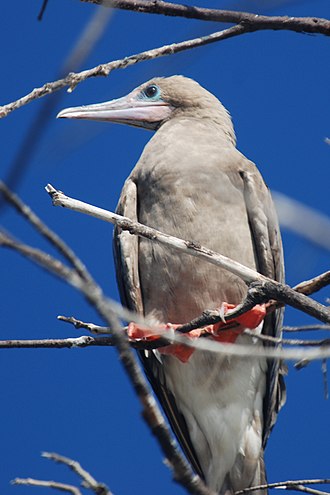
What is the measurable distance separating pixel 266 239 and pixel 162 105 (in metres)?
1.82

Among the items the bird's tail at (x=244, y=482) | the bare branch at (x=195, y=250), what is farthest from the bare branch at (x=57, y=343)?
the bird's tail at (x=244, y=482)

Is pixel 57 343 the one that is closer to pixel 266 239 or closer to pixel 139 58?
pixel 139 58

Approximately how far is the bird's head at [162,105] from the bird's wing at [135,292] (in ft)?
3.30

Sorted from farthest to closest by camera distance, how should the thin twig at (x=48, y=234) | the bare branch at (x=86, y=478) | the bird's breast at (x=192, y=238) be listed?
the bird's breast at (x=192, y=238), the bare branch at (x=86, y=478), the thin twig at (x=48, y=234)

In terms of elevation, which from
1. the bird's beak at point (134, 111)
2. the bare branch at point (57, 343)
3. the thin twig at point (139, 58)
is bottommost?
the bare branch at point (57, 343)

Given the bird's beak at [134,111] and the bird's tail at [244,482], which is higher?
the bird's beak at [134,111]

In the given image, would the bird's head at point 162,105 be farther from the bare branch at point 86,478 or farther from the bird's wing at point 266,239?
the bare branch at point 86,478

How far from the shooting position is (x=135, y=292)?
5.65 m

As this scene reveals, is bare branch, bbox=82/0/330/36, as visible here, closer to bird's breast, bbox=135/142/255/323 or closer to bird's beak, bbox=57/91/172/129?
bird's breast, bbox=135/142/255/323

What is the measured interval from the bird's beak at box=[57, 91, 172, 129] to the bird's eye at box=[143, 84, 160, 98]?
69 millimetres

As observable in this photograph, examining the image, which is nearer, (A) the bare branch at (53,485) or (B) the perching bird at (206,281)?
(A) the bare branch at (53,485)

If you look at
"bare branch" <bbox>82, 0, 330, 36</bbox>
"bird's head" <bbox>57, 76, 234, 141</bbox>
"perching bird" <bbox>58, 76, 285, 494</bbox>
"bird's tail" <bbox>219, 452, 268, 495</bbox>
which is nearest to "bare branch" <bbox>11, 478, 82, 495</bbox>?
"bare branch" <bbox>82, 0, 330, 36</bbox>

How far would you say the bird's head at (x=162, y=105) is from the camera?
662 cm

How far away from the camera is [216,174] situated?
563 cm
